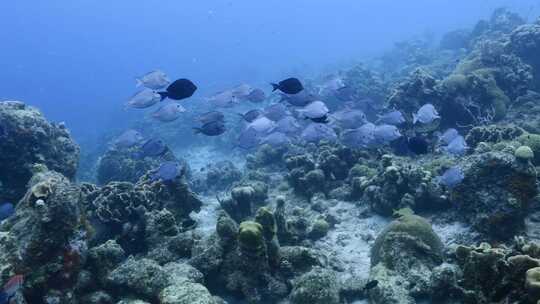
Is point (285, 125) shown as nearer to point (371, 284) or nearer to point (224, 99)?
point (224, 99)

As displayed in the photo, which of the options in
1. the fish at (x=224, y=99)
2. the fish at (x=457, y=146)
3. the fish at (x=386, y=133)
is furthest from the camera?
the fish at (x=224, y=99)

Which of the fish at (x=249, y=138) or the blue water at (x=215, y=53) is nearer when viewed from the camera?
the fish at (x=249, y=138)

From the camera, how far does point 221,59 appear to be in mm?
101250

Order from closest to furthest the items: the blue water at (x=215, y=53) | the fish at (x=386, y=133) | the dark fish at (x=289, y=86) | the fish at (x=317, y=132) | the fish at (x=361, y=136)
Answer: the dark fish at (x=289, y=86) < the fish at (x=386, y=133) < the fish at (x=361, y=136) < the fish at (x=317, y=132) < the blue water at (x=215, y=53)

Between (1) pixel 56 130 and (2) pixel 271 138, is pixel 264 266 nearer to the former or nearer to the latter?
(2) pixel 271 138

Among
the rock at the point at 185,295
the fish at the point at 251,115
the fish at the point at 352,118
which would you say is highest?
the fish at the point at 251,115

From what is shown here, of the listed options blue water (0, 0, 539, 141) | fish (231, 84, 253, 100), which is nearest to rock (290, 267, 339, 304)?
fish (231, 84, 253, 100)

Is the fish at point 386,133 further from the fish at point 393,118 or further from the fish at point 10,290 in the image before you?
the fish at point 10,290

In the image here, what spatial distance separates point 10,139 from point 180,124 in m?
18.0

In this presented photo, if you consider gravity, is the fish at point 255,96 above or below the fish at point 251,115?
above

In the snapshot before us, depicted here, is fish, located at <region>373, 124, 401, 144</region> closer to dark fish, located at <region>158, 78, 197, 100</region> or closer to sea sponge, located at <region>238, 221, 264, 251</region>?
dark fish, located at <region>158, 78, 197, 100</region>

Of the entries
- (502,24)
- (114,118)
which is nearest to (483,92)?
(502,24)

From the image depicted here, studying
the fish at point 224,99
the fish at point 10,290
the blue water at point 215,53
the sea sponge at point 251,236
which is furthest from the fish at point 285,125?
the blue water at point 215,53

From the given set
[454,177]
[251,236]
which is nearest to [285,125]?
[454,177]
